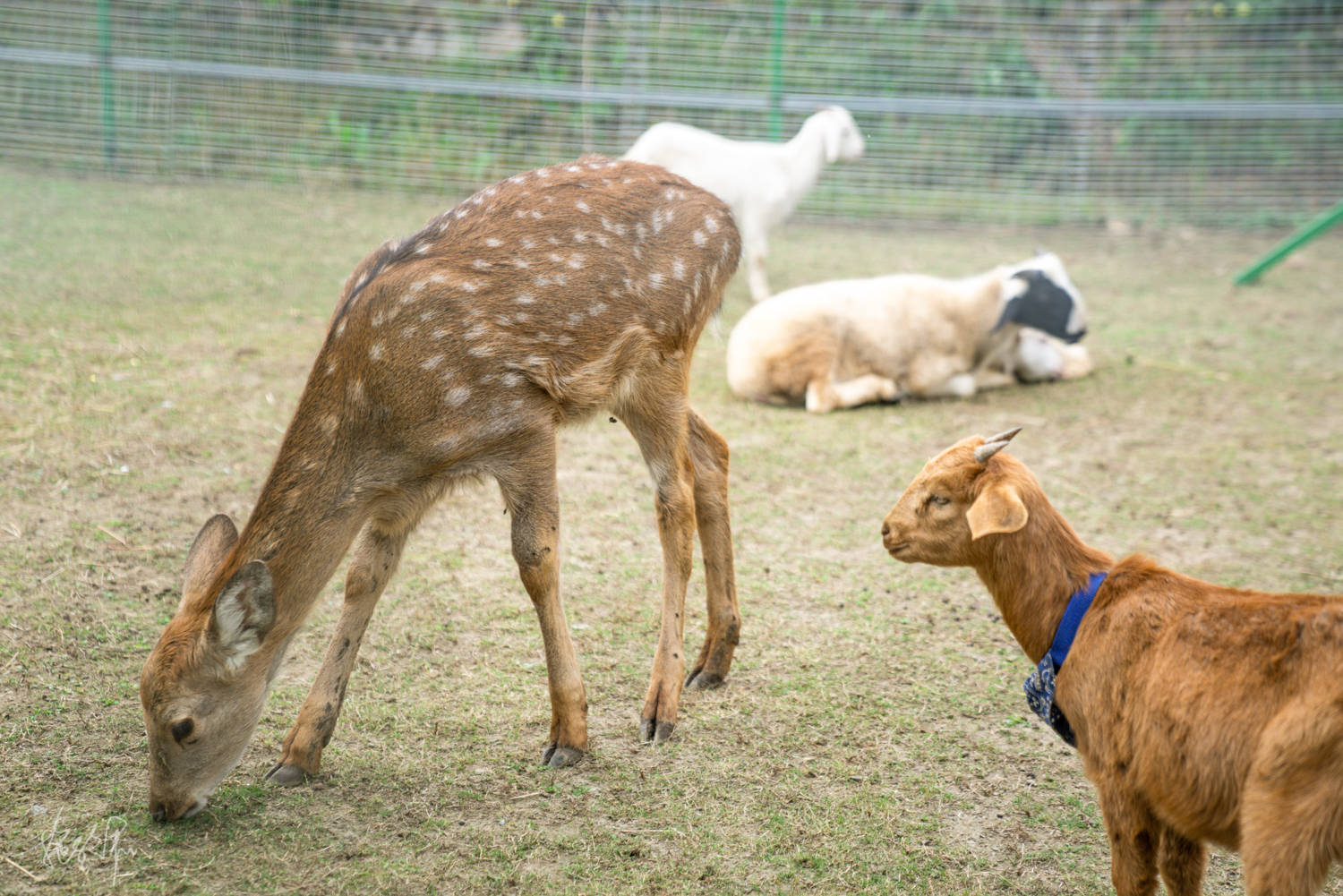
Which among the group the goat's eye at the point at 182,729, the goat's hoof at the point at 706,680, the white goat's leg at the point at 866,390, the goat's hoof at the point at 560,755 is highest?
the goat's eye at the point at 182,729

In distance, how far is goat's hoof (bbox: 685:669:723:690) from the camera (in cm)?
397

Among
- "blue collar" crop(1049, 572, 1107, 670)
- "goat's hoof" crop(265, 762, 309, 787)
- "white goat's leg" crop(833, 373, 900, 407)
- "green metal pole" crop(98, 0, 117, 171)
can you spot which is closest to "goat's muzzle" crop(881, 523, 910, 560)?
"blue collar" crop(1049, 572, 1107, 670)

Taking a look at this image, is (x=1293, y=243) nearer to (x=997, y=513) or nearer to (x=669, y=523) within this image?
(x=669, y=523)

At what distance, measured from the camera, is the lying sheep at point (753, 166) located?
363 inches

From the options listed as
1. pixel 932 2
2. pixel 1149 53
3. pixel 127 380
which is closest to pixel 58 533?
pixel 127 380

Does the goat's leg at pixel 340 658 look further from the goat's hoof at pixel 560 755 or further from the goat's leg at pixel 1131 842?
the goat's leg at pixel 1131 842

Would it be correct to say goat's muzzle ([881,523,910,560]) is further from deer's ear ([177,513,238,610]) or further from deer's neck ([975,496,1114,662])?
deer's ear ([177,513,238,610])

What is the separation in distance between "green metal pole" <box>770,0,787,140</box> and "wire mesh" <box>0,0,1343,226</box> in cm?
3

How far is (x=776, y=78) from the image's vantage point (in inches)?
487

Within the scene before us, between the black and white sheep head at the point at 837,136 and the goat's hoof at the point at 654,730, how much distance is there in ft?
23.5

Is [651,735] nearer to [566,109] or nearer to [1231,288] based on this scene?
[1231,288]

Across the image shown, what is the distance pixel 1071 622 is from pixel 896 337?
4.65 meters

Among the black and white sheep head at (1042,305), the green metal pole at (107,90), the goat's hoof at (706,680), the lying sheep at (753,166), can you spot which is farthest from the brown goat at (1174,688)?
the green metal pole at (107,90)

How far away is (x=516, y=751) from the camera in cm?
348
